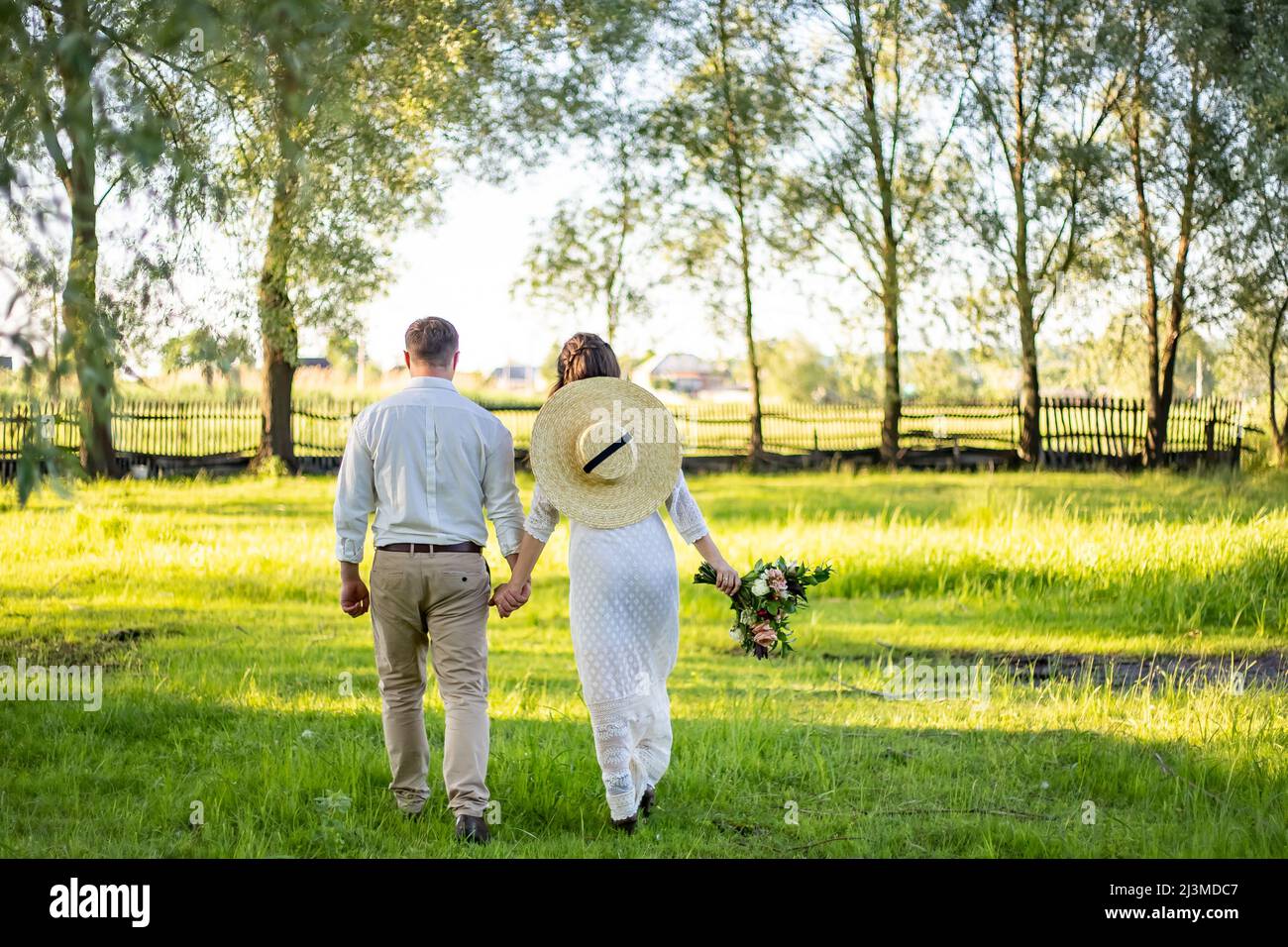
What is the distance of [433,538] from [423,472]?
254 mm

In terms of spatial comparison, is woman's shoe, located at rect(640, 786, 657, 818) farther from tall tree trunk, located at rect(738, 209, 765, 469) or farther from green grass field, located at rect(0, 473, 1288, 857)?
tall tree trunk, located at rect(738, 209, 765, 469)

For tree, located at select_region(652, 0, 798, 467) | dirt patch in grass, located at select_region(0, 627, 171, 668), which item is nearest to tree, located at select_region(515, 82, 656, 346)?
tree, located at select_region(652, 0, 798, 467)

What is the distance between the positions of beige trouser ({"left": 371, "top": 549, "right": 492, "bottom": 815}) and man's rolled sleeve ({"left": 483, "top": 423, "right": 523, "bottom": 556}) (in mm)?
183

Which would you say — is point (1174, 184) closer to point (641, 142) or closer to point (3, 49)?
point (641, 142)

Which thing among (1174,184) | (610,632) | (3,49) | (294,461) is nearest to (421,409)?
(610,632)

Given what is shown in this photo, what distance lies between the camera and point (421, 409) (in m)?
5.13

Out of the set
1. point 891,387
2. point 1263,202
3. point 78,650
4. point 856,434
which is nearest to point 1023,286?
point 891,387

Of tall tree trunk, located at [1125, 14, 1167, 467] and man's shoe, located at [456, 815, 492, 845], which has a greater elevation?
tall tree trunk, located at [1125, 14, 1167, 467]

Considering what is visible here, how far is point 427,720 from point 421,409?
97.0 inches

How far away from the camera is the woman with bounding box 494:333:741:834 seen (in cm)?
518

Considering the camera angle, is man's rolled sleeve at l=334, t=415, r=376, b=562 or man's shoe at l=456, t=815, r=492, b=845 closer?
man's shoe at l=456, t=815, r=492, b=845

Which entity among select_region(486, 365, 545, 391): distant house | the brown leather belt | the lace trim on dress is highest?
select_region(486, 365, 545, 391): distant house

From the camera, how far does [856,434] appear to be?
3266 centimetres

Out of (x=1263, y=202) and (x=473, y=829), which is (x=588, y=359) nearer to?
(x=473, y=829)
